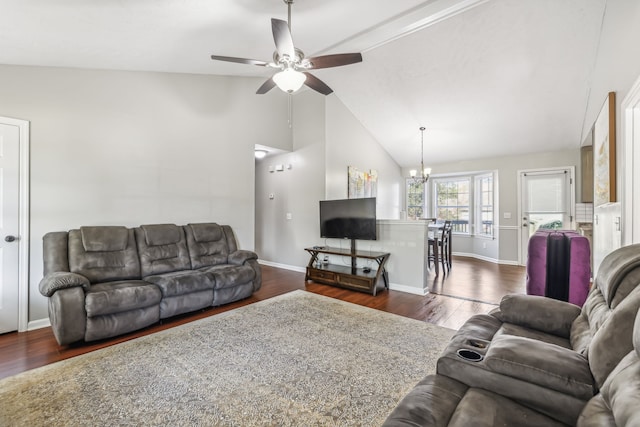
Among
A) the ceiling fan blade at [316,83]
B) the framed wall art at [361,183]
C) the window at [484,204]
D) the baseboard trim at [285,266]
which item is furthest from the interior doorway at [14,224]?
the window at [484,204]

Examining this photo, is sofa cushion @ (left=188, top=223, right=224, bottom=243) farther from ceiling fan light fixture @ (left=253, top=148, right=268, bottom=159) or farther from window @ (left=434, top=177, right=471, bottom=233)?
window @ (left=434, top=177, right=471, bottom=233)

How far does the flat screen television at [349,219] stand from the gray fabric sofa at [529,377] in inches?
115

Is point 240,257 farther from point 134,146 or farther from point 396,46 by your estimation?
point 396,46

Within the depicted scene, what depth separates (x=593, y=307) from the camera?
4.87ft

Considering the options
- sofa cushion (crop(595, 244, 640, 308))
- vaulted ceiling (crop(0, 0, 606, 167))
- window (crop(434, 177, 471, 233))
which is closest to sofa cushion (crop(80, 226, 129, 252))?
vaulted ceiling (crop(0, 0, 606, 167))

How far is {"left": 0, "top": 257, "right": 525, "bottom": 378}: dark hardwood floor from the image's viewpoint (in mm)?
2393

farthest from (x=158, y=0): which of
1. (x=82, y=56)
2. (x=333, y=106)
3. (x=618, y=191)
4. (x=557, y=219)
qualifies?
(x=557, y=219)

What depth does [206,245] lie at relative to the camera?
3920 millimetres

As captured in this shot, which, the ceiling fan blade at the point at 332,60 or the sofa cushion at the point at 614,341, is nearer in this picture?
the sofa cushion at the point at 614,341

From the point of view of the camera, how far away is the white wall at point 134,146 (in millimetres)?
2982

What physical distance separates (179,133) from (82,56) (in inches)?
51.2

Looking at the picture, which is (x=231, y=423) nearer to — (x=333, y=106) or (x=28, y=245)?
(x=28, y=245)

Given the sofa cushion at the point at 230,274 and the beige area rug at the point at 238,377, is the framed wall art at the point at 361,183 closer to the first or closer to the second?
the sofa cushion at the point at 230,274

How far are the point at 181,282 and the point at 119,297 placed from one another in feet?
1.88
